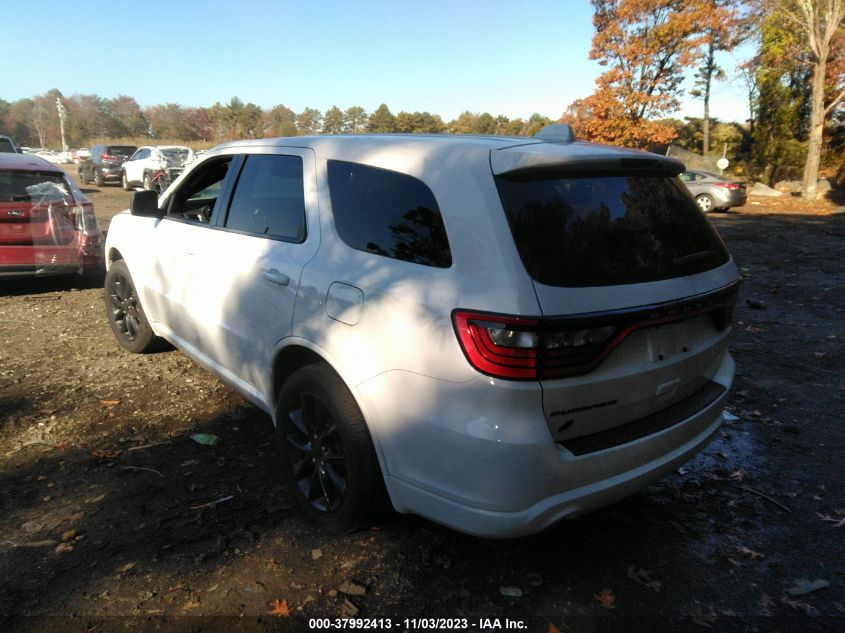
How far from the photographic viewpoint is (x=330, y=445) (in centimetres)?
259

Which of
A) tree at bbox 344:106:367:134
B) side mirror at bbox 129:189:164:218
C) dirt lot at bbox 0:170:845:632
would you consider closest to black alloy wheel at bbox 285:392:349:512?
dirt lot at bbox 0:170:845:632

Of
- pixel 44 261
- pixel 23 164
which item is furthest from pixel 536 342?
pixel 23 164

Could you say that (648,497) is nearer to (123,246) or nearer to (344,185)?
(344,185)

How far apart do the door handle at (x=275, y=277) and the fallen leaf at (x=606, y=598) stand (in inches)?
76.9

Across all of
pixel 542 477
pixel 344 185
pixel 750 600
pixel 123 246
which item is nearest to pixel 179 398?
pixel 123 246

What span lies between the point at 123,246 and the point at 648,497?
4291 mm

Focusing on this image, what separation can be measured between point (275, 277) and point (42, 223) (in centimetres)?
531

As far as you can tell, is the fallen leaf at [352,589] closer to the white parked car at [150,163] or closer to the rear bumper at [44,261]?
the rear bumper at [44,261]

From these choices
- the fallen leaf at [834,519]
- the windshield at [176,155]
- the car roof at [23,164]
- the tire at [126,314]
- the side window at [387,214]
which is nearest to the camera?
Answer: the side window at [387,214]

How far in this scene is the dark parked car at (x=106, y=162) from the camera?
2250 centimetres

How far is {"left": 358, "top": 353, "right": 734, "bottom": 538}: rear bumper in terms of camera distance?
1928mm

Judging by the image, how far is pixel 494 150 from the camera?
2164 millimetres

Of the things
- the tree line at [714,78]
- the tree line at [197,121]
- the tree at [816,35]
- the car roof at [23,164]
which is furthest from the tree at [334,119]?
the car roof at [23,164]

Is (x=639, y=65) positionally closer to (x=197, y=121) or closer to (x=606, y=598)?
(x=606, y=598)
